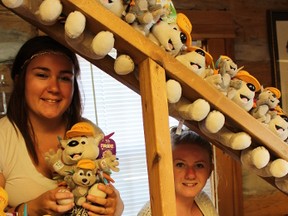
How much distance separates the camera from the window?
1.81 m

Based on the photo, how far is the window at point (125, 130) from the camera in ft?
5.94

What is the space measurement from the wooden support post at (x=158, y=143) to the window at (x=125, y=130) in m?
1.09

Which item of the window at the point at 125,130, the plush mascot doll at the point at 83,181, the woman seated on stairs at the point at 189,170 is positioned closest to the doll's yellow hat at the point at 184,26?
the plush mascot doll at the point at 83,181

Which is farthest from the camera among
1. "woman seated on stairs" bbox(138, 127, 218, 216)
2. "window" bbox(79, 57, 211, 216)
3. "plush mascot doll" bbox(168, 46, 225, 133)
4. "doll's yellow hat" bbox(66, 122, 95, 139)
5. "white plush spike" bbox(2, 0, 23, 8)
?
"window" bbox(79, 57, 211, 216)

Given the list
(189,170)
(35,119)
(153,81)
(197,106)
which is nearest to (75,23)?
(153,81)

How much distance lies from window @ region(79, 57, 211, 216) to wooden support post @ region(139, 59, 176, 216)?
3.57ft

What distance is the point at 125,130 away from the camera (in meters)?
1.85

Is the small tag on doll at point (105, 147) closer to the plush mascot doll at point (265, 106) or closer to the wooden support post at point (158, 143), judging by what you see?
the wooden support post at point (158, 143)

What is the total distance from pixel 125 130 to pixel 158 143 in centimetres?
115

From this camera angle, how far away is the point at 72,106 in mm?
1151

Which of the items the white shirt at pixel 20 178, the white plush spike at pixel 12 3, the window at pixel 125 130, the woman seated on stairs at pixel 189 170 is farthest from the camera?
the window at pixel 125 130

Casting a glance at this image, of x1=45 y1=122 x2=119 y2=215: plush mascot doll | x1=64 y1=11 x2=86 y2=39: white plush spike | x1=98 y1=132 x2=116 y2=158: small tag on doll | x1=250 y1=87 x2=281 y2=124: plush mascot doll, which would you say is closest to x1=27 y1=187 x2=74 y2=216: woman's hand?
x1=45 y1=122 x2=119 y2=215: plush mascot doll

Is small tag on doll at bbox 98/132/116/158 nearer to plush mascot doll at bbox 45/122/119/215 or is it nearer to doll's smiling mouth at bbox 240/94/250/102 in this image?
plush mascot doll at bbox 45/122/119/215

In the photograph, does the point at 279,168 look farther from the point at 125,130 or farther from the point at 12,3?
the point at 125,130
